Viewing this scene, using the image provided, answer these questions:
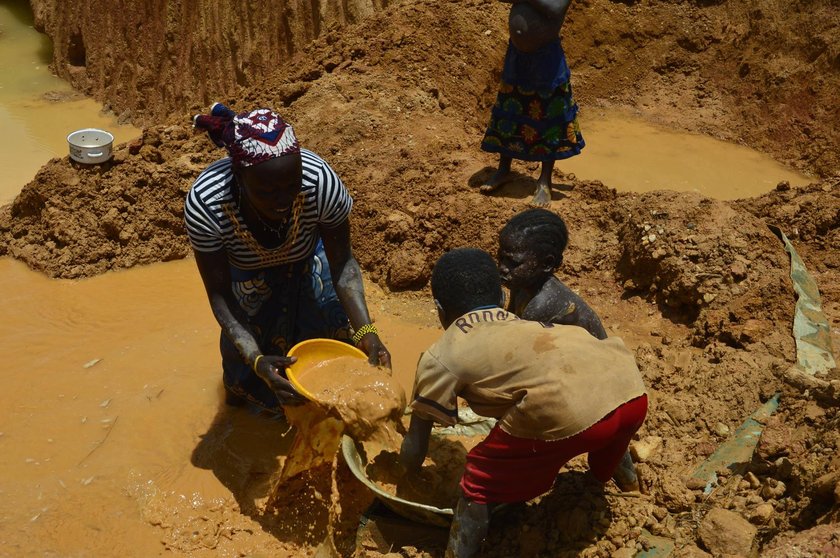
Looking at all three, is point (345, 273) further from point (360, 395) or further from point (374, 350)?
point (360, 395)

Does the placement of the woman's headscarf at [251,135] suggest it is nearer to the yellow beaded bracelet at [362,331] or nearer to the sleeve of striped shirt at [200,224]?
the sleeve of striped shirt at [200,224]

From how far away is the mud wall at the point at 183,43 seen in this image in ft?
24.3

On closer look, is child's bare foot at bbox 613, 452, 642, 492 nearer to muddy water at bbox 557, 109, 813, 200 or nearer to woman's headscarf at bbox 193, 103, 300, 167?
woman's headscarf at bbox 193, 103, 300, 167

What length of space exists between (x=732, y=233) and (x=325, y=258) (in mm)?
2348

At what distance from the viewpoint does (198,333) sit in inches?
180

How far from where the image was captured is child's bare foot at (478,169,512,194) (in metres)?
5.30

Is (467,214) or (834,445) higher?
(834,445)

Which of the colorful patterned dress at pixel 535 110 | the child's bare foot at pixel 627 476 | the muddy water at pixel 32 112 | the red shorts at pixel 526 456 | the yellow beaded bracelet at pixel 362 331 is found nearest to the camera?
the red shorts at pixel 526 456

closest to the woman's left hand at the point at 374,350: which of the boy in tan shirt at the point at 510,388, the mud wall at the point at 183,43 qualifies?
the boy in tan shirt at the point at 510,388

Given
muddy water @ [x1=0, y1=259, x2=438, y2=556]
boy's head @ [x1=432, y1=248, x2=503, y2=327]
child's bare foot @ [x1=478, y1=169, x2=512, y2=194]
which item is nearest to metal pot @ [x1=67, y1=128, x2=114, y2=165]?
muddy water @ [x1=0, y1=259, x2=438, y2=556]

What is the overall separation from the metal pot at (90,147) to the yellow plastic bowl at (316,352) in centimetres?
296

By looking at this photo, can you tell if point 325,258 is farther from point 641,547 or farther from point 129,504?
point 641,547

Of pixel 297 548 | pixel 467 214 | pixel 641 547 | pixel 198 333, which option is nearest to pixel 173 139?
pixel 198 333

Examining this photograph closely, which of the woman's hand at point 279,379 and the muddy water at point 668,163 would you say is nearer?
the woman's hand at point 279,379
